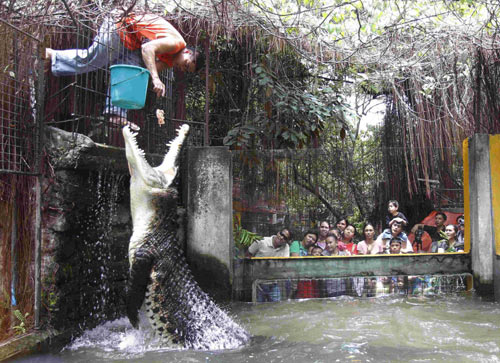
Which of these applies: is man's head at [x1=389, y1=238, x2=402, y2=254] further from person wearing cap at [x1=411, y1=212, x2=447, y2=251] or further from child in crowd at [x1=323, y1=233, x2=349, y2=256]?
person wearing cap at [x1=411, y1=212, x2=447, y2=251]

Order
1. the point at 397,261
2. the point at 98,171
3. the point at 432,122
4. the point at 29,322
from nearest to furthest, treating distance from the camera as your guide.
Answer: the point at 29,322 → the point at 98,171 → the point at 397,261 → the point at 432,122

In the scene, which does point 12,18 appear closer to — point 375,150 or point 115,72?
point 115,72

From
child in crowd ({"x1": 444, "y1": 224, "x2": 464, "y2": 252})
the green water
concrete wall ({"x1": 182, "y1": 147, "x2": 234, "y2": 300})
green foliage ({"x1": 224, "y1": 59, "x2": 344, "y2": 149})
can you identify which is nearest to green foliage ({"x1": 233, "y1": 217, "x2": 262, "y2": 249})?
concrete wall ({"x1": 182, "y1": 147, "x2": 234, "y2": 300})

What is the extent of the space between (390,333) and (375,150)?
4.17m

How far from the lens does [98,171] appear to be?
14.7ft

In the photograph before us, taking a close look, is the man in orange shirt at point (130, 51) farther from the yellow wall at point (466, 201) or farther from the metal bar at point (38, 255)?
the yellow wall at point (466, 201)

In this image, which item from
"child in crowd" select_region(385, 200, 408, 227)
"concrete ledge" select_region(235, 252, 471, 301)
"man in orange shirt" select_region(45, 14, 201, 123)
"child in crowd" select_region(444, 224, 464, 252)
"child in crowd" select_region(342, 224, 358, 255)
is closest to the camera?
"man in orange shirt" select_region(45, 14, 201, 123)

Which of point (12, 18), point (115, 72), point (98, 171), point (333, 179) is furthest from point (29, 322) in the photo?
point (333, 179)

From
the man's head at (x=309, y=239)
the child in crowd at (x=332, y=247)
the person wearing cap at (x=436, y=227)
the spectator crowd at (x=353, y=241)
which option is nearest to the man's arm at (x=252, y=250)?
the spectator crowd at (x=353, y=241)

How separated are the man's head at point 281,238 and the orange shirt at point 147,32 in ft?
10.2

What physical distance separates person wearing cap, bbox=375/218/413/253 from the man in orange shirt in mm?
4197

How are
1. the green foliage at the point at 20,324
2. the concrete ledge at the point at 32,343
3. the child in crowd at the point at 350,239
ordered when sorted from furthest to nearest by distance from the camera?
the child in crowd at the point at 350,239
the green foliage at the point at 20,324
the concrete ledge at the point at 32,343

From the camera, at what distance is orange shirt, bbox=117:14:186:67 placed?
194 inches

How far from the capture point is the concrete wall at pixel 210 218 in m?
5.71
